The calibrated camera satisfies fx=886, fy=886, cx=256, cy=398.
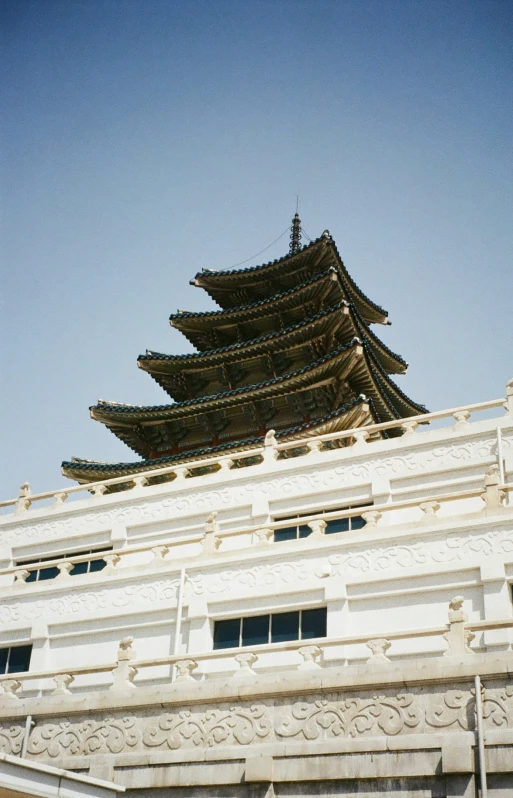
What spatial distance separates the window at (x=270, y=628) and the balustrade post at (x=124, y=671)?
3016 millimetres

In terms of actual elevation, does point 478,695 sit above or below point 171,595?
below

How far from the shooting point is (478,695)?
13.4m

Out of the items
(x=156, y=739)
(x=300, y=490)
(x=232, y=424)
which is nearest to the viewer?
(x=156, y=739)

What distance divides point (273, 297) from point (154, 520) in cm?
1297

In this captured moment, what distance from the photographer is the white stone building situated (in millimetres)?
13820

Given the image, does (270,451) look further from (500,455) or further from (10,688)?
(10,688)

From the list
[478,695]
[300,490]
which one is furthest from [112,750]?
[300,490]

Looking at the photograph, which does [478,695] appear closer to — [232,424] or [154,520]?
[154,520]

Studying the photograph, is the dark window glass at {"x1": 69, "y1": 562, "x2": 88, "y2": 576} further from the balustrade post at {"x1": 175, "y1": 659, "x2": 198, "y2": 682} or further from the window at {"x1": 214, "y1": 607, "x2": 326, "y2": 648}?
the balustrade post at {"x1": 175, "y1": 659, "x2": 198, "y2": 682}

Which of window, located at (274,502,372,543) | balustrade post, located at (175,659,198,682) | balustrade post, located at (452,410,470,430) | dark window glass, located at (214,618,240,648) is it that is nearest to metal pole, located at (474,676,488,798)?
balustrade post, located at (175,659,198,682)

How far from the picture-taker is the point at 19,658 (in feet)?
74.3

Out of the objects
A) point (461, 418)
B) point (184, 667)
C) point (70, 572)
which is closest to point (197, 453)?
point (70, 572)

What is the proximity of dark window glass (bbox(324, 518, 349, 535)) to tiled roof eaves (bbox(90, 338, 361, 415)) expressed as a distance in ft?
25.9

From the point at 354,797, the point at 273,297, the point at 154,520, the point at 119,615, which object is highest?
the point at 273,297
